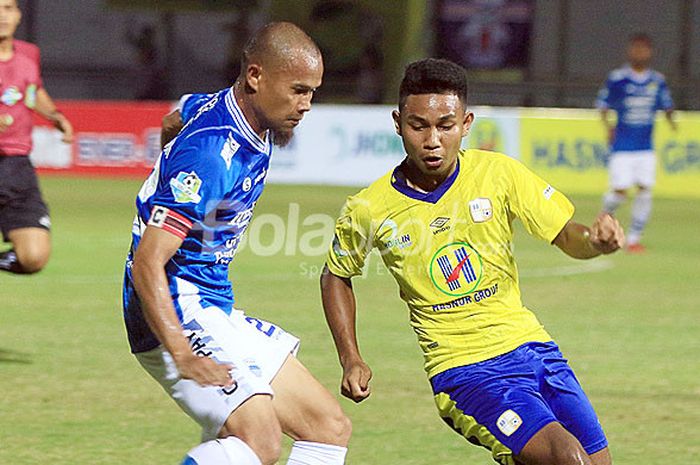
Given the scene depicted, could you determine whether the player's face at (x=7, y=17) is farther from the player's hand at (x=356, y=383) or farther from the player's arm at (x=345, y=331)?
the player's hand at (x=356, y=383)

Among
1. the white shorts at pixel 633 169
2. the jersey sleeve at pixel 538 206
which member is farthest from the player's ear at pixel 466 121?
the white shorts at pixel 633 169

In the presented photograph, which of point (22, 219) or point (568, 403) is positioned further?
point (22, 219)

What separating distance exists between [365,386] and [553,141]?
782 inches

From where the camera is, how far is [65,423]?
25.9 feet

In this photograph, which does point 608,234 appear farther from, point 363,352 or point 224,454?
point 363,352

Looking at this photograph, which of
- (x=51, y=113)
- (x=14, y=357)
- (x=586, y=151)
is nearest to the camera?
(x=14, y=357)

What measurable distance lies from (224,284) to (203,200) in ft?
1.84

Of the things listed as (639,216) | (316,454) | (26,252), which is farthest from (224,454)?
(639,216)

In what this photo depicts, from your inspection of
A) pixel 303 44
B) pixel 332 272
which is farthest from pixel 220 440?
pixel 303 44

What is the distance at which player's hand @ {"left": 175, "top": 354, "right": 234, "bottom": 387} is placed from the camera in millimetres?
4965

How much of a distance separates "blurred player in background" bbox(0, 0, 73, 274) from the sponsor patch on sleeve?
16.8 feet

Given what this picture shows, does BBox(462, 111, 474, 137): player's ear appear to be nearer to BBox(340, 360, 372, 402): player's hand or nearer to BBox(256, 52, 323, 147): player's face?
BBox(256, 52, 323, 147): player's face

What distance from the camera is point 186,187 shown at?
511 centimetres

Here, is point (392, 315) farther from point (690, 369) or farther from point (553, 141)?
point (553, 141)
